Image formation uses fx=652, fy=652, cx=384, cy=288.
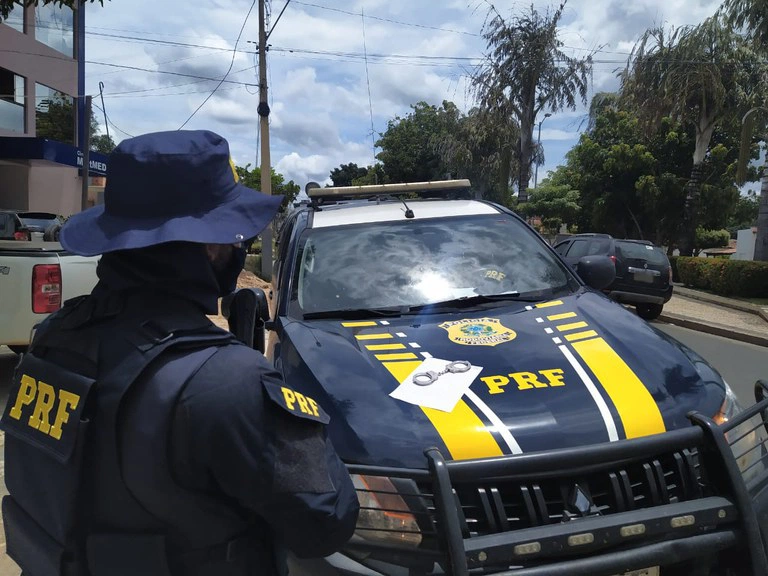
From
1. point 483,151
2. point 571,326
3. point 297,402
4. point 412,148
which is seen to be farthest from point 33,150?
point 412,148

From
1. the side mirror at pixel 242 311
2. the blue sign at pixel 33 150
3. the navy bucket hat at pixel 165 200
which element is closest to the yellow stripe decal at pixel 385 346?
the side mirror at pixel 242 311

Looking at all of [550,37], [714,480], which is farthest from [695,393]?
[550,37]

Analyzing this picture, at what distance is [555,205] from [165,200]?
33.9 metres

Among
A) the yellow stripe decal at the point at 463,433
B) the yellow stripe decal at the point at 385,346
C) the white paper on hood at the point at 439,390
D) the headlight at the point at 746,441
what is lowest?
the headlight at the point at 746,441

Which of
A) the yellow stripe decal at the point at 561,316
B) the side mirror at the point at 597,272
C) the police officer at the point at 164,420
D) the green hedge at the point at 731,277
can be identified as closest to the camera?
the police officer at the point at 164,420

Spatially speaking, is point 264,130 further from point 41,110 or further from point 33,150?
point 41,110

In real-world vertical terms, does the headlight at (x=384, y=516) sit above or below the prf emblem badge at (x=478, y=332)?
below

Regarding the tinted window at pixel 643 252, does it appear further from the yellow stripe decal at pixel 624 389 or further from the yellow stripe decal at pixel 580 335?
the yellow stripe decal at pixel 624 389

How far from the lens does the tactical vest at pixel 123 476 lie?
1136 mm

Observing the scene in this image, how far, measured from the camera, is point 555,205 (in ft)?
110

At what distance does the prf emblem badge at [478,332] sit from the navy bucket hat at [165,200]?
156 centimetres

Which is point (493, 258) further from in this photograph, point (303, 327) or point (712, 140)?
point (712, 140)

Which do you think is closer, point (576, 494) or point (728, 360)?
point (576, 494)

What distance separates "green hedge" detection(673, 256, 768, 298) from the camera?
49.5 feet
